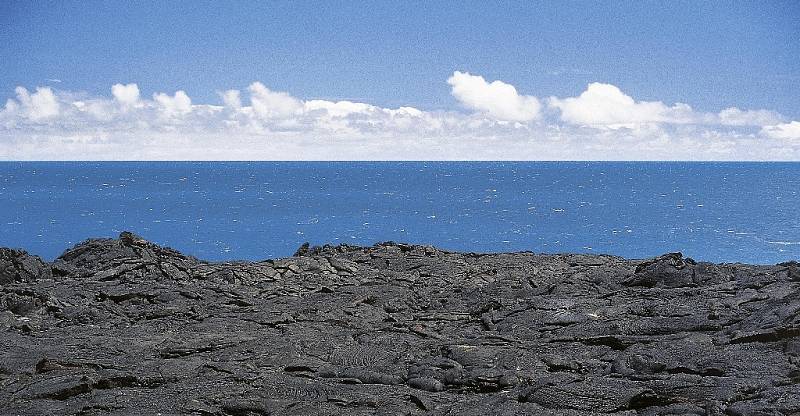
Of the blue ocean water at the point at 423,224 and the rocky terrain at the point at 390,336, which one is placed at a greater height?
the rocky terrain at the point at 390,336

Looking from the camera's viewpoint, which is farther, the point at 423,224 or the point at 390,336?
the point at 423,224

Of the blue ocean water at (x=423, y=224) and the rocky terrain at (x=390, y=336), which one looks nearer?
the rocky terrain at (x=390, y=336)

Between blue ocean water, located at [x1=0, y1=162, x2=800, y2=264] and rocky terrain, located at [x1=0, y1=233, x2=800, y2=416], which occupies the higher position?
rocky terrain, located at [x1=0, y1=233, x2=800, y2=416]

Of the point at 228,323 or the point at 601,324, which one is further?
the point at 228,323

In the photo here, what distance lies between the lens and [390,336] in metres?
16.7

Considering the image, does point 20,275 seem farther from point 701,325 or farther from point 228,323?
point 701,325

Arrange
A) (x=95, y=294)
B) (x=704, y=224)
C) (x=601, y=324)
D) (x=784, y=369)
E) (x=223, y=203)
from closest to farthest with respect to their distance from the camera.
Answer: (x=784, y=369)
(x=601, y=324)
(x=95, y=294)
(x=704, y=224)
(x=223, y=203)

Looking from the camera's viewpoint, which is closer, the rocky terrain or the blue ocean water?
the rocky terrain

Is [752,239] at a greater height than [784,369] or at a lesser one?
lesser

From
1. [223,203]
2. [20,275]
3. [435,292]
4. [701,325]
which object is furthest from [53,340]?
[223,203]

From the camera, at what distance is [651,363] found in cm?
1287

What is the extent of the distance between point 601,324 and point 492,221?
80273mm

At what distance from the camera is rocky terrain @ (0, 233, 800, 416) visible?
11719 millimetres

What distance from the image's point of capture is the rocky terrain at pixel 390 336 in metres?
11.7
